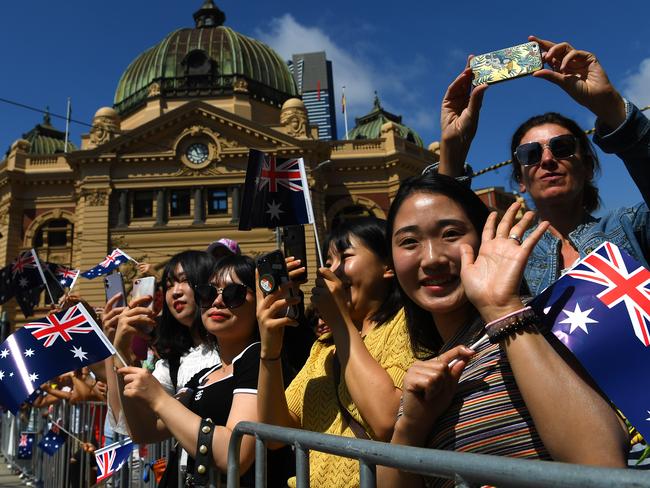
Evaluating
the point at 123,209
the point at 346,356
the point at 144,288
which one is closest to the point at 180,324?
the point at 144,288

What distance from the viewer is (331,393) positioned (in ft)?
7.77

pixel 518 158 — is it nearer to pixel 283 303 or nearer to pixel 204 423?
pixel 283 303

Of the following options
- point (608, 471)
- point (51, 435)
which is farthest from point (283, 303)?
point (51, 435)

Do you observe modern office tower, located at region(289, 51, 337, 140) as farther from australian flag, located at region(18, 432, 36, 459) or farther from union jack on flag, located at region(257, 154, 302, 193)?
union jack on flag, located at region(257, 154, 302, 193)

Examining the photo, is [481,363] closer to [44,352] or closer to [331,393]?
[331,393]

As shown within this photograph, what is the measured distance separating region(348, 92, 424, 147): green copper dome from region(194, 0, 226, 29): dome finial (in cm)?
1389

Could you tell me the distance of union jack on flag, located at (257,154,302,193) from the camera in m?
3.76

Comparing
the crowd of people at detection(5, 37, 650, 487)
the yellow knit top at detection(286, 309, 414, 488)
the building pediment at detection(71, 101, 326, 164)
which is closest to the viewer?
the crowd of people at detection(5, 37, 650, 487)

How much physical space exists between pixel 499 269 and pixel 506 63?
1321 mm

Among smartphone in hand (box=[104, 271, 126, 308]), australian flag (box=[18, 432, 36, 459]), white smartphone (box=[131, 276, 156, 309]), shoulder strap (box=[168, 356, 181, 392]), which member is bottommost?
australian flag (box=[18, 432, 36, 459])

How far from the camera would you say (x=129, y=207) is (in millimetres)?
29672

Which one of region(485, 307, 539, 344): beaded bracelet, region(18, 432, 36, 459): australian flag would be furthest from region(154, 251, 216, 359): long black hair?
region(18, 432, 36, 459): australian flag

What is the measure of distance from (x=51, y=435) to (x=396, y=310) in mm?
6735

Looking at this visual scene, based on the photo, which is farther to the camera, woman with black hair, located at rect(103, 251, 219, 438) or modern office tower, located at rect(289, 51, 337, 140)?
modern office tower, located at rect(289, 51, 337, 140)
